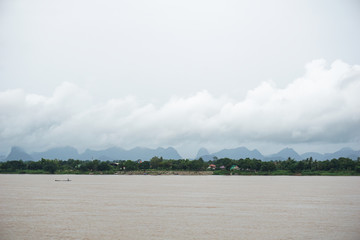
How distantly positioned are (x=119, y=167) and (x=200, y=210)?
113 m

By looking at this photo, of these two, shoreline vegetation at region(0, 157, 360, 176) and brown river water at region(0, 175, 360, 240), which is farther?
shoreline vegetation at region(0, 157, 360, 176)

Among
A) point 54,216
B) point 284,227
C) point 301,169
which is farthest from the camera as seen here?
point 301,169

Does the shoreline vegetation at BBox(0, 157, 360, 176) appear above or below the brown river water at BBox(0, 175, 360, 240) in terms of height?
above

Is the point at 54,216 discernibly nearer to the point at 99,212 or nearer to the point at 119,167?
the point at 99,212

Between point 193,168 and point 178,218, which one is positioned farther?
point 193,168

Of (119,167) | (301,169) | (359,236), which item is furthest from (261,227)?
(119,167)

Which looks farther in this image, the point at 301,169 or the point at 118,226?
the point at 301,169

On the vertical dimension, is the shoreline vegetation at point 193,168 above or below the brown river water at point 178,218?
above

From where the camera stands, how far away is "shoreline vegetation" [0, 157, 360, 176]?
117 m

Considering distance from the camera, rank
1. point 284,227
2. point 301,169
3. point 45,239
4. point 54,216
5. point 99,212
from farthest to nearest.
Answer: point 301,169 → point 99,212 → point 54,216 → point 284,227 → point 45,239

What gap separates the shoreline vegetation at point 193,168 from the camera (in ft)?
385

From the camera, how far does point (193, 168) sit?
441 feet

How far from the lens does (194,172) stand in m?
133

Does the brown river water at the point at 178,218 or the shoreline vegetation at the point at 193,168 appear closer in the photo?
the brown river water at the point at 178,218
